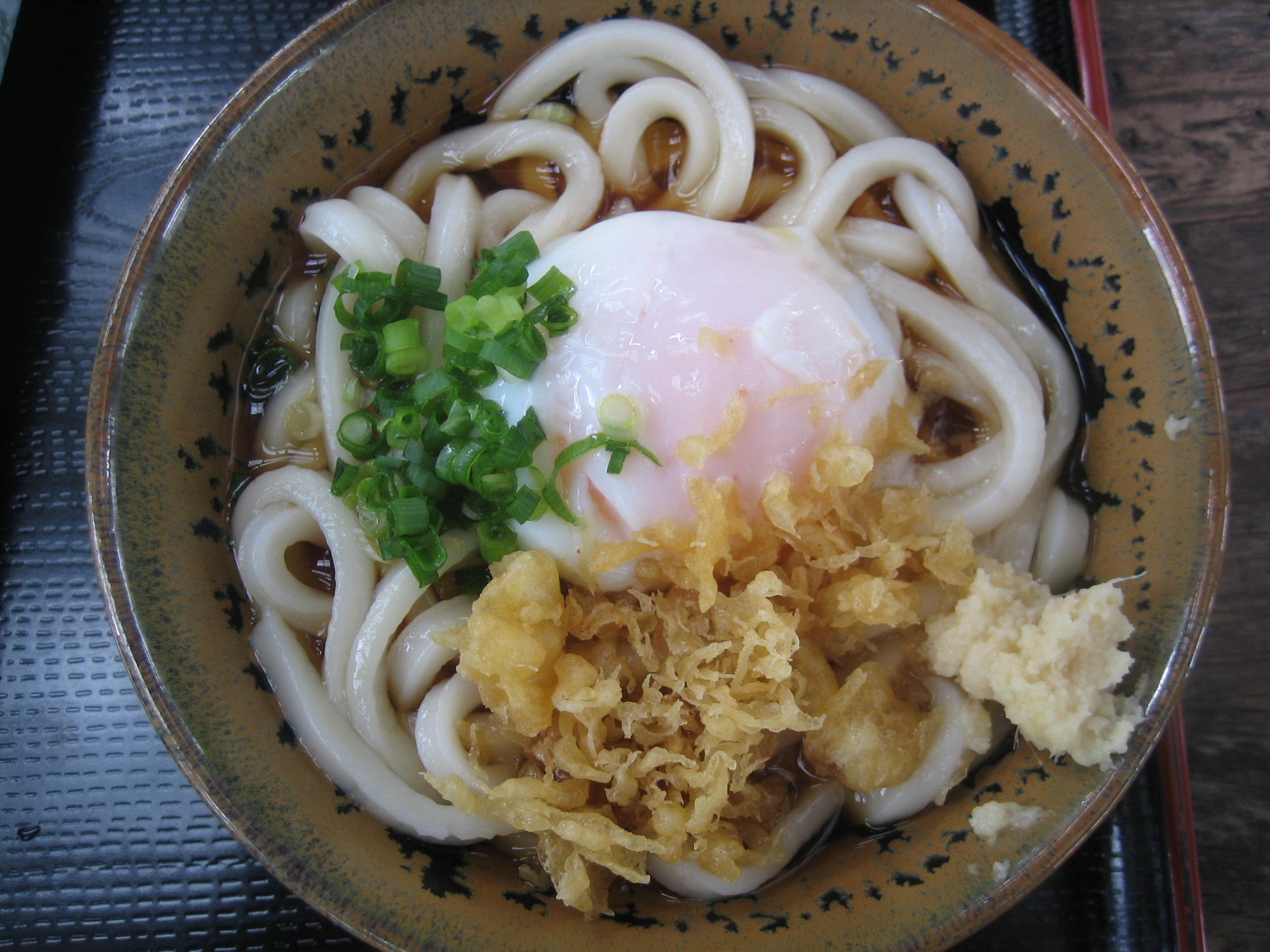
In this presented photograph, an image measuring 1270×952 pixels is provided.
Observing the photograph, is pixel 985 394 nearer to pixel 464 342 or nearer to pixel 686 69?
pixel 686 69

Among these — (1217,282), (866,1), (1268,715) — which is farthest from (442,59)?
(1268,715)

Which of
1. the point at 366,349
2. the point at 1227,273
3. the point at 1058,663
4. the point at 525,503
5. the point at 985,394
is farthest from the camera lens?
the point at 1227,273

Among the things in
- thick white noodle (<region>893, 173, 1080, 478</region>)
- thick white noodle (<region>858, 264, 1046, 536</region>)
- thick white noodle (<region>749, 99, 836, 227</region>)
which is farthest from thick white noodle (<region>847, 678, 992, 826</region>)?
thick white noodle (<region>749, 99, 836, 227</region>)

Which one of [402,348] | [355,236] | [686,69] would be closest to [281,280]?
[355,236]

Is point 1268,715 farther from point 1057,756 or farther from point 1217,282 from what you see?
point 1217,282

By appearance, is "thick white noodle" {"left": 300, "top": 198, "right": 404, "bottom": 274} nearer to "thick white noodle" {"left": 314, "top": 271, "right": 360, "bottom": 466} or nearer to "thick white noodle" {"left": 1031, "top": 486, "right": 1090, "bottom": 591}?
"thick white noodle" {"left": 314, "top": 271, "right": 360, "bottom": 466}
